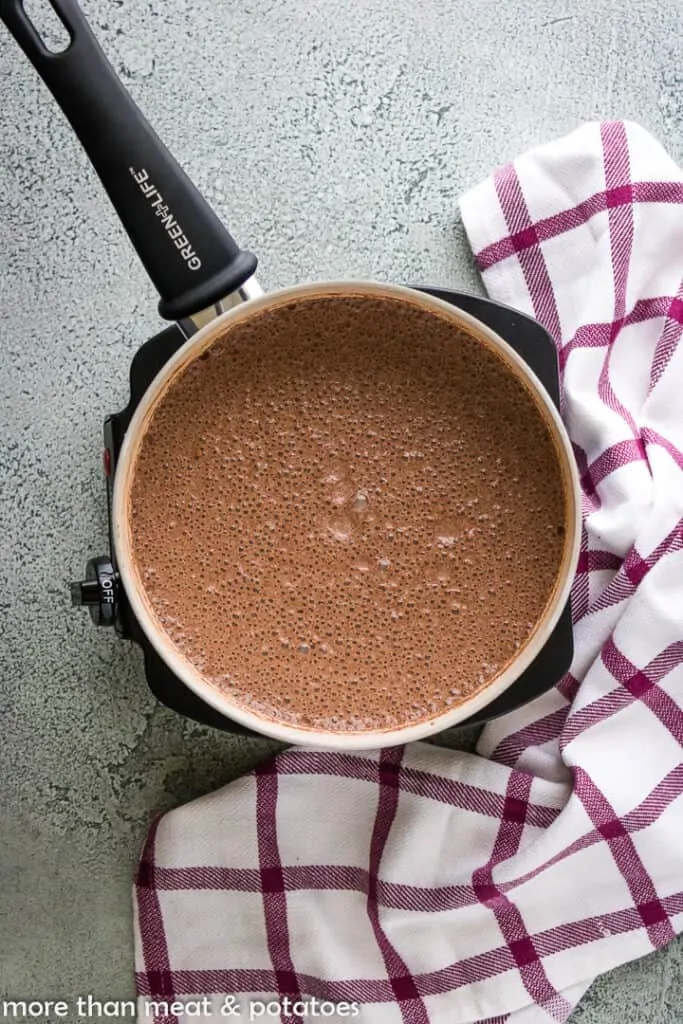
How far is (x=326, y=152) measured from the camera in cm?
94

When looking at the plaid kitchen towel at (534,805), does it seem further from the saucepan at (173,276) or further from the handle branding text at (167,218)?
the handle branding text at (167,218)

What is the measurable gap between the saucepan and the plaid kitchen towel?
19 cm

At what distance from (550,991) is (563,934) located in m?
0.06

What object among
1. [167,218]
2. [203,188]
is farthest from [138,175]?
[203,188]

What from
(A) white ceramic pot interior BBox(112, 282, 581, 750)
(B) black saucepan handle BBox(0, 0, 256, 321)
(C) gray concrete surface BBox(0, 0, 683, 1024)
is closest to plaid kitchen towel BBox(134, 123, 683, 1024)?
(C) gray concrete surface BBox(0, 0, 683, 1024)

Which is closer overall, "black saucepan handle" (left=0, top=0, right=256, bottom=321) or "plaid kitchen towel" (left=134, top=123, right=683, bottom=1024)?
"black saucepan handle" (left=0, top=0, right=256, bottom=321)

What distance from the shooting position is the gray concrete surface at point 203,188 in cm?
94

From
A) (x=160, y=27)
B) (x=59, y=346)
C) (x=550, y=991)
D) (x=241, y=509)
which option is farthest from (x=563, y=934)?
(x=160, y=27)

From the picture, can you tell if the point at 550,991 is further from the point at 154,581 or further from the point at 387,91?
the point at 387,91

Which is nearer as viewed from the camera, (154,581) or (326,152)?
(154,581)

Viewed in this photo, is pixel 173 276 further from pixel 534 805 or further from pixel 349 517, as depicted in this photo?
pixel 534 805

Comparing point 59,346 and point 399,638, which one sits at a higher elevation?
point 59,346

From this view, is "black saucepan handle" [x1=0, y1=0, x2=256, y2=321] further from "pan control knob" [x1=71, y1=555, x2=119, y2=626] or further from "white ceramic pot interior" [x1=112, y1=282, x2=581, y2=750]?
"pan control knob" [x1=71, y1=555, x2=119, y2=626]

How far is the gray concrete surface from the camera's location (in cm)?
94
